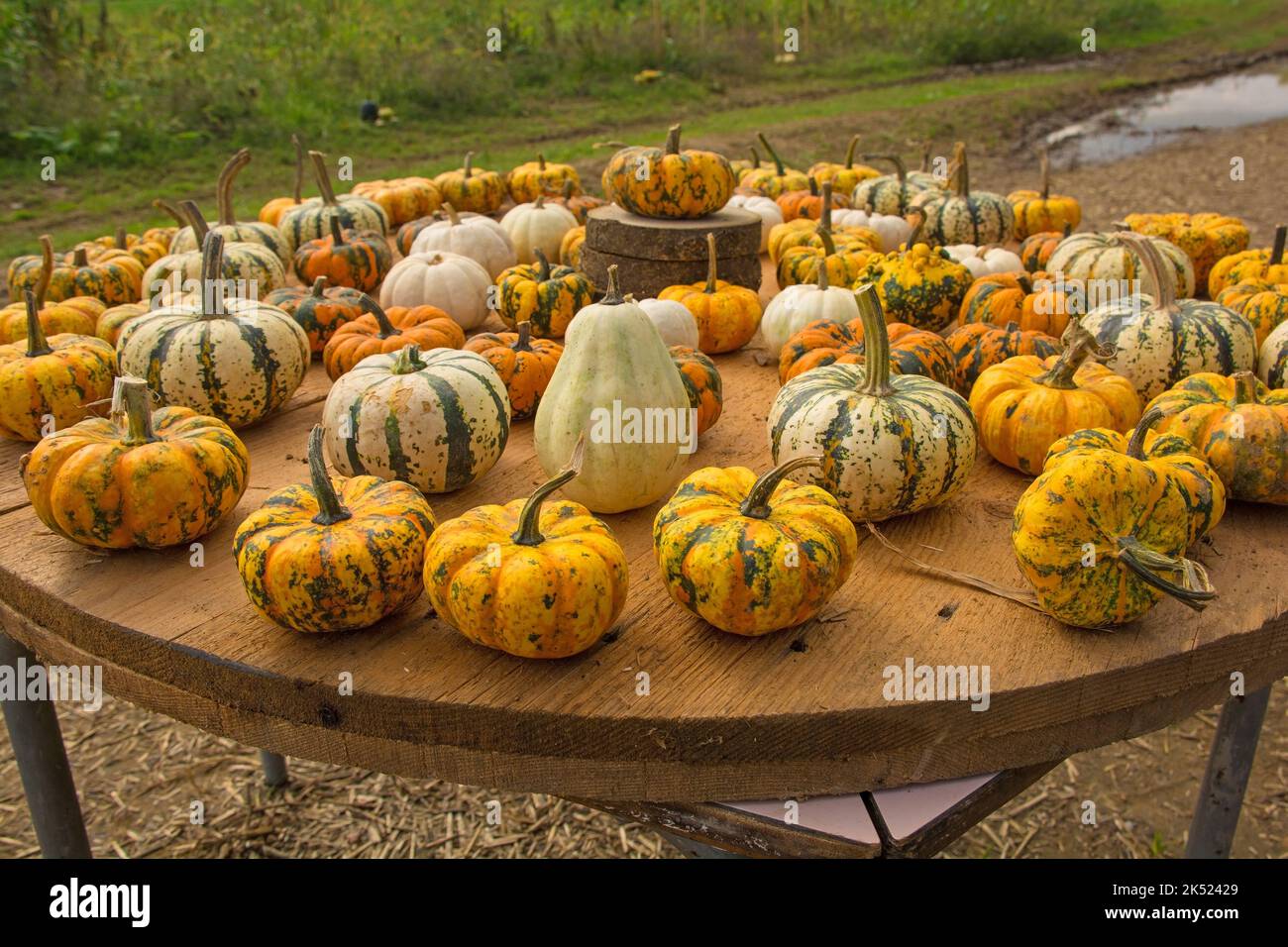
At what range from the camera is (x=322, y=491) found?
1730 millimetres

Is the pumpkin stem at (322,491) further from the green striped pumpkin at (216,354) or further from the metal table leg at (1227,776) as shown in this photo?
the metal table leg at (1227,776)

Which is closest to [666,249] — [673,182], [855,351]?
[673,182]

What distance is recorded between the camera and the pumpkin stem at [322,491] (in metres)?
1.71

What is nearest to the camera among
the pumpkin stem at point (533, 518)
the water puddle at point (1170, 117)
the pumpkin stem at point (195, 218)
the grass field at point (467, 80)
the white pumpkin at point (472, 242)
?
the pumpkin stem at point (533, 518)

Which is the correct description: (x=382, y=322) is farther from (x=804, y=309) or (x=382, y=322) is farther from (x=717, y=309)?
(x=804, y=309)

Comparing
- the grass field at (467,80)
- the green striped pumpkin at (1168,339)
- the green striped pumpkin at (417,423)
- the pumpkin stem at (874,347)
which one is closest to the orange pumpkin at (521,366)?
the green striped pumpkin at (417,423)

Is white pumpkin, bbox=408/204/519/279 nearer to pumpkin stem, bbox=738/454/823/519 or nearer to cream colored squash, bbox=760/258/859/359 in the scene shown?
cream colored squash, bbox=760/258/859/359

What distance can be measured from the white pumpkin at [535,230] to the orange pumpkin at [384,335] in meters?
1.09

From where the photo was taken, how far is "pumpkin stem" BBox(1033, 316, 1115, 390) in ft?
7.00

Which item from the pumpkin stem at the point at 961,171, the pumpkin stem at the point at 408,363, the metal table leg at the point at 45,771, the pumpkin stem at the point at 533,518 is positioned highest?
the pumpkin stem at the point at 961,171

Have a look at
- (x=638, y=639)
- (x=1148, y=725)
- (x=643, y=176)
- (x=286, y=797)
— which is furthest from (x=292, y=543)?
(x=286, y=797)

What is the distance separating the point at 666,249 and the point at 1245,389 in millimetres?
1669

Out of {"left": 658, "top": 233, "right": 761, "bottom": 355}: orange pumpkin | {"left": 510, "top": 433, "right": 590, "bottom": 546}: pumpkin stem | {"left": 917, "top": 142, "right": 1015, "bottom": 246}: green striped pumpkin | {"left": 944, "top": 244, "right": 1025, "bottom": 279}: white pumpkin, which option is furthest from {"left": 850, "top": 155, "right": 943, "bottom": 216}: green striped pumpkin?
{"left": 510, "top": 433, "right": 590, "bottom": 546}: pumpkin stem
